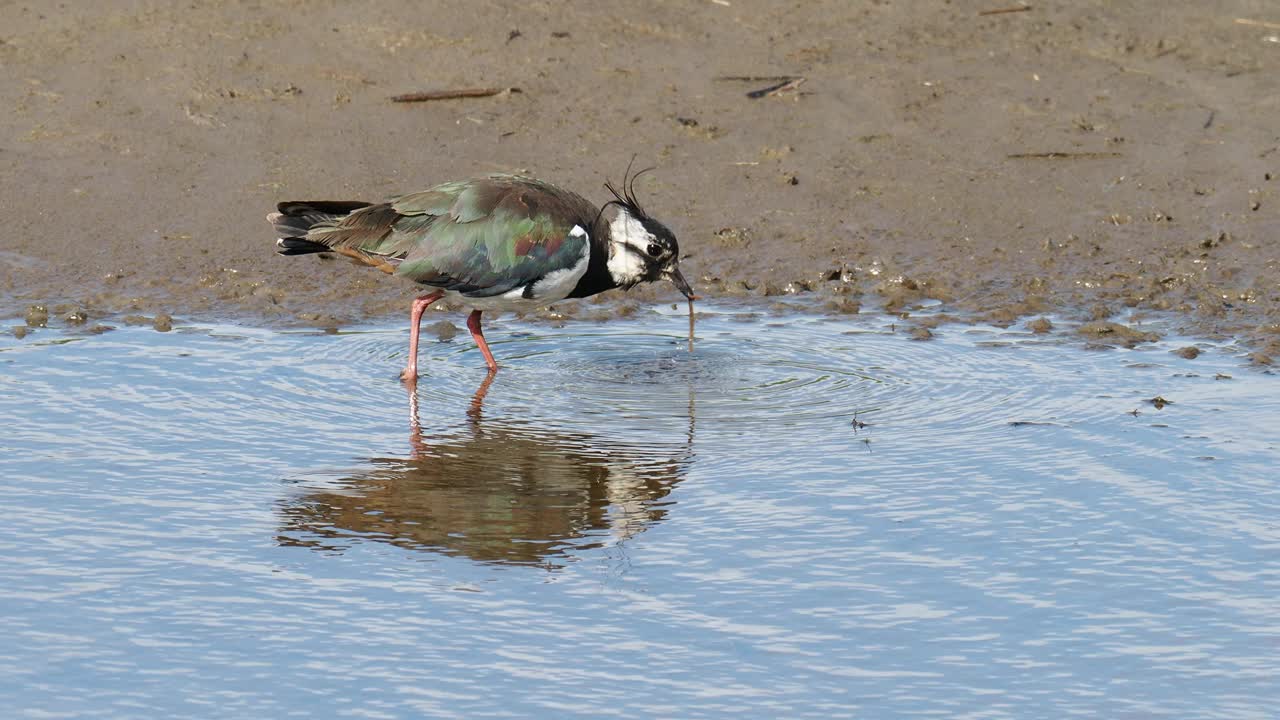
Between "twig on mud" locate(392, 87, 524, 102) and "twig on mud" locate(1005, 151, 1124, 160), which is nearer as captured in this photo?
"twig on mud" locate(1005, 151, 1124, 160)

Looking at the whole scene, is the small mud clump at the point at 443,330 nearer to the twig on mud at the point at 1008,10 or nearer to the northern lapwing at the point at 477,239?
the northern lapwing at the point at 477,239

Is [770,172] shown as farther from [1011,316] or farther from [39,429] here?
[39,429]

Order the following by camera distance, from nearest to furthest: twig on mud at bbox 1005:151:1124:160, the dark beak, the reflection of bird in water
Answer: the reflection of bird in water, the dark beak, twig on mud at bbox 1005:151:1124:160

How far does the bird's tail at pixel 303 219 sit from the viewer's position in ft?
31.7

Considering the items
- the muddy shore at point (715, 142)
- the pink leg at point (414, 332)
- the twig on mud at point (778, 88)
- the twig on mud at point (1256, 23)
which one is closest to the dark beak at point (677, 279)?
the muddy shore at point (715, 142)

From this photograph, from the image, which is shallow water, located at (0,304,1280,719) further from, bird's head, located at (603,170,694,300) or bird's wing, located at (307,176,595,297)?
bird's wing, located at (307,176,595,297)

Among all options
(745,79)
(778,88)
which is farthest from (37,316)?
(778,88)

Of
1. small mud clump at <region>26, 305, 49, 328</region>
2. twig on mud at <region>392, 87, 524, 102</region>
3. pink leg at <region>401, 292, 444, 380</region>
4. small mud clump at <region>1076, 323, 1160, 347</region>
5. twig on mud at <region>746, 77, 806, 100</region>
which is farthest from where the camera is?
twig on mud at <region>746, 77, 806, 100</region>

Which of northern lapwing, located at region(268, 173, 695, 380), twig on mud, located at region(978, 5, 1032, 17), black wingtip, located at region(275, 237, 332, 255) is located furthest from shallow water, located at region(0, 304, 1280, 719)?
twig on mud, located at region(978, 5, 1032, 17)

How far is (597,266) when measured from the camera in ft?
32.1

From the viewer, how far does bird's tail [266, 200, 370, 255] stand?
31.7 feet

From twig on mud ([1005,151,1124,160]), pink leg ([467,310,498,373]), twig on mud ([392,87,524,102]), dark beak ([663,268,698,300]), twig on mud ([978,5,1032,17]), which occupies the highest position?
twig on mud ([978,5,1032,17])

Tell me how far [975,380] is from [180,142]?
5.93m

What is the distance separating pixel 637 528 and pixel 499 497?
693 millimetres
